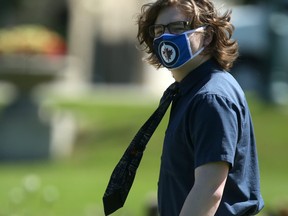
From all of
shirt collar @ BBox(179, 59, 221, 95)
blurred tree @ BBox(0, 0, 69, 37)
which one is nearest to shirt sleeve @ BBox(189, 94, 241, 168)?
shirt collar @ BBox(179, 59, 221, 95)

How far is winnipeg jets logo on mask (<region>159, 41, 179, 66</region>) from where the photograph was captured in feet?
14.2

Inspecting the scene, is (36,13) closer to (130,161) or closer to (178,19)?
(130,161)

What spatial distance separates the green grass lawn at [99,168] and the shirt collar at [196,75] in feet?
14.1

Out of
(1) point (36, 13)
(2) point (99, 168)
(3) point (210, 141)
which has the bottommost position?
(1) point (36, 13)

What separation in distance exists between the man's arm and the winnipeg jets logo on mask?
0.49m

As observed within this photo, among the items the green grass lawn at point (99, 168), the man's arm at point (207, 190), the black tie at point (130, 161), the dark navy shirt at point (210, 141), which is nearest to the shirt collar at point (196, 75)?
the dark navy shirt at point (210, 141)

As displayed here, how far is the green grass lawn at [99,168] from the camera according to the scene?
402 inches

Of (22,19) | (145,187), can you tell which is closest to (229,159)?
(145,187)

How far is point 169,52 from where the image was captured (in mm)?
4352

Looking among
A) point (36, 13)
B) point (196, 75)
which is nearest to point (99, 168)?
point (196, 75)

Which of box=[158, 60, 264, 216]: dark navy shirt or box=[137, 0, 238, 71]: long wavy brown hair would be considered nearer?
box=[158, 60, 264, 216]: dark navy shirt

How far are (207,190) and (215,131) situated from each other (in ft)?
0.72

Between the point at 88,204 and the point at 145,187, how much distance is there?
69.4 inches

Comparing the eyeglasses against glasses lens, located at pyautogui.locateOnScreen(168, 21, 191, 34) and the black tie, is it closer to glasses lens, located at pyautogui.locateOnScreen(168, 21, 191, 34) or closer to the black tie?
glasses lens, located at pyautogui.locateOnScreen(168, 21, 191, 34)
